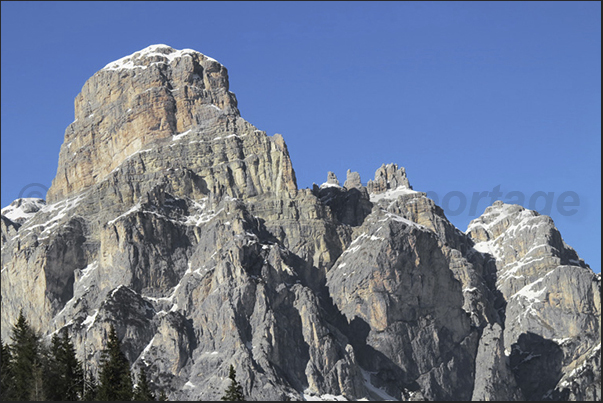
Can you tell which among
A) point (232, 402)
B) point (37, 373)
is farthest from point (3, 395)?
point (232, 402)

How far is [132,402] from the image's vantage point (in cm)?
19538

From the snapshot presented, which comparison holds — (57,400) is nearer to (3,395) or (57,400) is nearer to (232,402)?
(3,395)

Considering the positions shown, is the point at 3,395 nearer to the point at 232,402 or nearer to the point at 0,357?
the point at 0,357

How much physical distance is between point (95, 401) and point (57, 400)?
5499mm

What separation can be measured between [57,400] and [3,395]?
11.2 meters

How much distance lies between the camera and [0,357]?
199375 millimetres

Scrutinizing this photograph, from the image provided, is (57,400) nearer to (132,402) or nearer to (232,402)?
(132,402)

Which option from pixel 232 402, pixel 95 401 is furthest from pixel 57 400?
pixel 232 402

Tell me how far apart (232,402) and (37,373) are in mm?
28430

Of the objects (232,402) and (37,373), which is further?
(232,402)

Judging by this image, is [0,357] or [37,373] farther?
[0,357]

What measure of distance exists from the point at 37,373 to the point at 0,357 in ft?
47.5

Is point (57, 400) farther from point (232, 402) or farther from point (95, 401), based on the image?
point (232, 402)

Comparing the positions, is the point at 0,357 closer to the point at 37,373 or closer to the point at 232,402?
the point at 37,373
